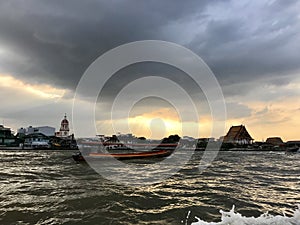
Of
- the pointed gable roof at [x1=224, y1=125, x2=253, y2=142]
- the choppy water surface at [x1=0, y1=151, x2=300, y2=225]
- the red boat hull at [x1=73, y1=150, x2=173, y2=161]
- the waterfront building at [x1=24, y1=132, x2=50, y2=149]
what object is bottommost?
the choppy water surface at [x1=0, y1=151, x2=300, y2=225]

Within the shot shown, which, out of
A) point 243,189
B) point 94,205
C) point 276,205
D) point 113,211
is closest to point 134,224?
point 113,211

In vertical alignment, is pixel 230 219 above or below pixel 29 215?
above

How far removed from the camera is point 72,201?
8.35 metres

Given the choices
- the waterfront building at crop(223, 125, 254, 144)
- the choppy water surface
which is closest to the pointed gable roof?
the waterfront building at crop(223, 125, 254, 144)

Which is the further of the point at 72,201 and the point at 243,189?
the point at 243,189

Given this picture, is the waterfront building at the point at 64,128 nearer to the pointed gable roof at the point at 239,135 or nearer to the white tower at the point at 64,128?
the white tower at the point at 64,128

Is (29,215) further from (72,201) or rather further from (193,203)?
(193,203)

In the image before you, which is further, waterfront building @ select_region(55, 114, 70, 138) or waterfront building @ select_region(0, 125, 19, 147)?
waterfront building @ select_region(55, 114, 70, 138)

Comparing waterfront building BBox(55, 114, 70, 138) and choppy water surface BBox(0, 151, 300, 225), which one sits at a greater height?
waterfront building BBox(55, 114, 70, 138)

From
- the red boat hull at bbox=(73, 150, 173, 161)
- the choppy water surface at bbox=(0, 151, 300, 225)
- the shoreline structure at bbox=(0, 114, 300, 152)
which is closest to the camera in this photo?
the choppy water surface at bbox=(0, 151, 300, 225)

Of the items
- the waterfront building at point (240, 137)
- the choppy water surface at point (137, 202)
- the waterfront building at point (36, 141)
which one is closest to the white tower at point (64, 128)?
the waterfront building at point (36, 141)

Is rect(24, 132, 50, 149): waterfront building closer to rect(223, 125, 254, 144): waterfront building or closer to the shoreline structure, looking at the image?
the shoreline structure

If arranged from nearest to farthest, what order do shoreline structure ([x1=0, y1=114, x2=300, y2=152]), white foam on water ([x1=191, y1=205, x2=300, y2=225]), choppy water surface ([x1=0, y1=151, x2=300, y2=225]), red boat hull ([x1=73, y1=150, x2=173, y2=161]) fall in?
white foam on water ([x1=191, y1=205, x2=300, y2=225]), choppy water surface ([x1=0, y1=151, x2=300, y2=225]), red boat hull ([x1=73, y1=150, x2=173, y2=161]), shoreline structure ([x1=0, y1=114, x2=300, y2=152])

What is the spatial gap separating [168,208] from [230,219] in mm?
3697
